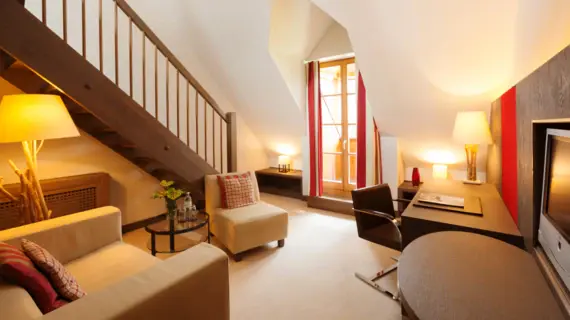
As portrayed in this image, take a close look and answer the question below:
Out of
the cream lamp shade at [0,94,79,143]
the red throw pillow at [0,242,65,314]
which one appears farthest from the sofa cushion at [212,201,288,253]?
the red throw pillow at [0,242,65,314]

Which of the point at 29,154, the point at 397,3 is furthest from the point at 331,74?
the point at 29,154

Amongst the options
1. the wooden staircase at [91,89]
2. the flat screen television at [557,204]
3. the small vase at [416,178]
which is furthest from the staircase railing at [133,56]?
the flat screen television at [557,204]

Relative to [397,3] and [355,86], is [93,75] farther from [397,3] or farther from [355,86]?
[355,86]

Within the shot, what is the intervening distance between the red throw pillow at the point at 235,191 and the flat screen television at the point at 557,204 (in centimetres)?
250

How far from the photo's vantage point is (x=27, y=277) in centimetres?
118

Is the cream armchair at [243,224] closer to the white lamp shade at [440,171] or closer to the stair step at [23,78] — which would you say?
the stair step at [23,78]

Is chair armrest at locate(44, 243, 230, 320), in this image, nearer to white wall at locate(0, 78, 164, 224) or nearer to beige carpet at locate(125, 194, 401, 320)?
beige carpet at locate(125, 194, 401, 320)

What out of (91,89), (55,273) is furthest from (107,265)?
(91,89)

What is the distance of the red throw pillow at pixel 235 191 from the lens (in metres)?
3.20

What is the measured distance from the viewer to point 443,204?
2059mm

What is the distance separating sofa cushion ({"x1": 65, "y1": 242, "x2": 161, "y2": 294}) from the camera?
172cm

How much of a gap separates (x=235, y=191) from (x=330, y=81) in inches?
92.3

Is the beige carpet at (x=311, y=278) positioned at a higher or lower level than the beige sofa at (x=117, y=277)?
lower

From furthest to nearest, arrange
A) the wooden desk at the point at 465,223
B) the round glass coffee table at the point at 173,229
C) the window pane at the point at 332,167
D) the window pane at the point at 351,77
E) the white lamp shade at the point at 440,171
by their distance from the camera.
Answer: the window pane at the point at 332,167
the window pane at the point at 351,77
the white lamp shade at the point at 440,171
the round glass coffee table at the point at 173,229
the wooden desk at the point at 465,223
